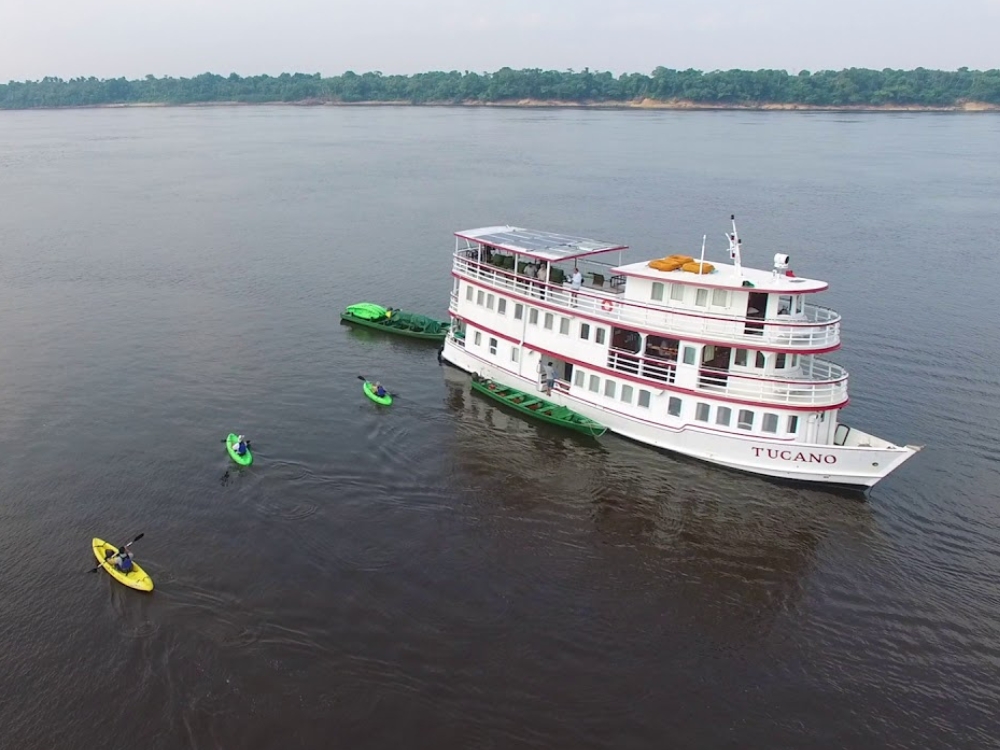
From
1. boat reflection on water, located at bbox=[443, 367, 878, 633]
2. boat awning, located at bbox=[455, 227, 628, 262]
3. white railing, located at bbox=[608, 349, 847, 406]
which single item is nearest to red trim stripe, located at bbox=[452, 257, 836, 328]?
boat awning, located at bbox=[455, 227, 628, 262]

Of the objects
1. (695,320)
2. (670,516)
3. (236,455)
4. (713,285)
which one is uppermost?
(713,285)

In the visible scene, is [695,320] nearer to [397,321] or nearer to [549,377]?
[549,377]

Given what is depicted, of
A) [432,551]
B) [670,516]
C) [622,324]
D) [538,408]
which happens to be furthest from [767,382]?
[432,551]

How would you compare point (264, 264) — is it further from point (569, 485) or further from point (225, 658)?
point (225, 658)

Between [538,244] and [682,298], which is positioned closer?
[682,298]

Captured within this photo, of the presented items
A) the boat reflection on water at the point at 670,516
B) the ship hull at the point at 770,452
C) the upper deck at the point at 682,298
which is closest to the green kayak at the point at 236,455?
the boat reflection on water at the point at 670,516

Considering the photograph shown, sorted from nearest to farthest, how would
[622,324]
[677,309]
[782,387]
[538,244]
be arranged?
[782,387] → [677,309] → [622,324] → [538,244]

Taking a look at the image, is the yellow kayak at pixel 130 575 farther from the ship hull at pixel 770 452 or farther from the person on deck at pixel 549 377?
the ship hull at pixel 770 452

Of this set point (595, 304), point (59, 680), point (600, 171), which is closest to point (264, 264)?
point (595, 304)
